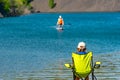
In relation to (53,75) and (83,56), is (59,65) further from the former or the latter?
(83,56)

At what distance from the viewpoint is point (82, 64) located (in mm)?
21453

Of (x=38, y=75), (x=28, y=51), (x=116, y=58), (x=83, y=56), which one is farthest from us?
(x=28, y=51)

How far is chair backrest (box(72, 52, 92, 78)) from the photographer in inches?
843

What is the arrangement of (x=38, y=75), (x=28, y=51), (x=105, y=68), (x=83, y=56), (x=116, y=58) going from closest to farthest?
(x=83, y=56) < (x=38, y=75) < (x=105, y=68) < (x=116, y=58) < (x=28, y=51)

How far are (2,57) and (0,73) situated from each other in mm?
10727

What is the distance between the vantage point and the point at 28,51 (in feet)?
164

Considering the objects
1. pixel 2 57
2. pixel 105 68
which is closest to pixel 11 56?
pixel 2 57

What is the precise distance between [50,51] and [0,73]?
1709 cm

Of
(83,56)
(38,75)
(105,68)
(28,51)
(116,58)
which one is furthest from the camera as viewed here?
(28,51)

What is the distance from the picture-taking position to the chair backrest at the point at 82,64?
70.2ft

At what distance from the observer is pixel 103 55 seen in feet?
149

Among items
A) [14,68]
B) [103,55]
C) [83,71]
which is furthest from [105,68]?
[83,71]

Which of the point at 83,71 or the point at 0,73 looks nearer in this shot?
the point at 83,71

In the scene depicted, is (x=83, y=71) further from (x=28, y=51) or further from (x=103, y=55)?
(x=28, y=51)
